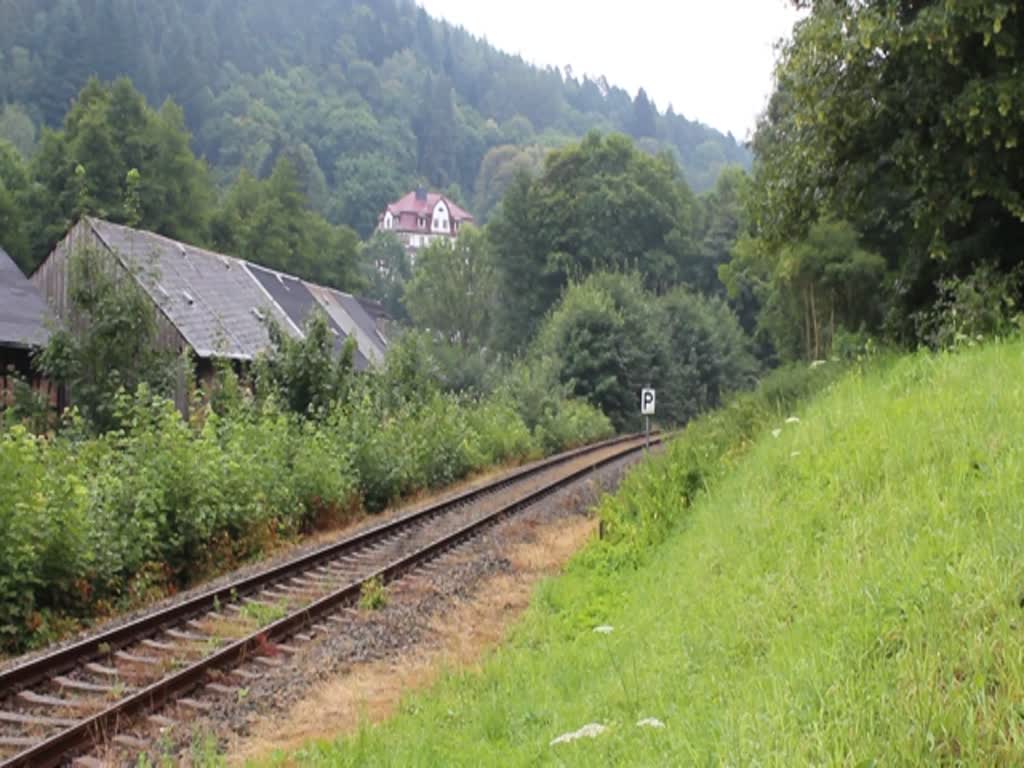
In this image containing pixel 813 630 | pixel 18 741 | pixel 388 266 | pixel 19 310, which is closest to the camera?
pixel 813 630

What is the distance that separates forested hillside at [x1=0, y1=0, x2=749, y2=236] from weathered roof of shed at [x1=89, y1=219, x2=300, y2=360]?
172 ft

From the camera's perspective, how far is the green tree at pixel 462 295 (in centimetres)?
6938

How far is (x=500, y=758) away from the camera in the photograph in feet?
16.8

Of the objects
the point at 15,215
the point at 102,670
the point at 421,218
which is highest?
the point at 421,218

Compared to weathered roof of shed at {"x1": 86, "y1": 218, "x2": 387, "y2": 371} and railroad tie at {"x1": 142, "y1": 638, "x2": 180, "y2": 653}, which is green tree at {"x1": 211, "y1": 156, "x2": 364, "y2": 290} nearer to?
weathered roof of shed at {"x1": 86, "y1": 218, "x2": 387, "y2": 371}

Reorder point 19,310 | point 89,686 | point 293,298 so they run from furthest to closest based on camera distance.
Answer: point 293,298
point 19,310
point 89,686

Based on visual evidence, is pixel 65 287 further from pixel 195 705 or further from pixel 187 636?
pixel 195 705

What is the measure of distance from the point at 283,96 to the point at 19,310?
137174 mm

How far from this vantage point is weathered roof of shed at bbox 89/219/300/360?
2877cm

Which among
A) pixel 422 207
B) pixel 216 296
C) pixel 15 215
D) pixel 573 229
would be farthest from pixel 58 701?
pixel 422 207

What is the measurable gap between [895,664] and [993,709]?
21.9 inches

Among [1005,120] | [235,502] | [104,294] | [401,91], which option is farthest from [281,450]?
[401,91]

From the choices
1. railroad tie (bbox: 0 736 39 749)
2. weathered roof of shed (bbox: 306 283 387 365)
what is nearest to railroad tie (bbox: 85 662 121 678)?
railroad tie (bbox: 0 736 39 749)

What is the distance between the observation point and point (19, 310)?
76.7ft
